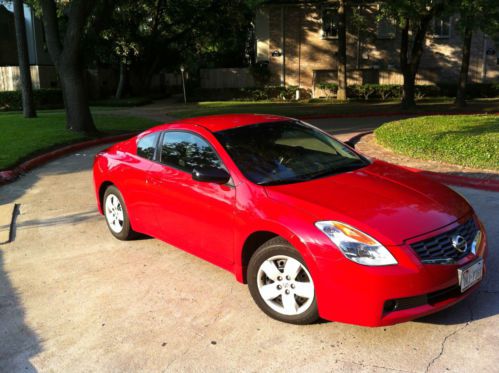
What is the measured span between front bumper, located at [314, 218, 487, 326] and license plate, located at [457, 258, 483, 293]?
6 centimetres

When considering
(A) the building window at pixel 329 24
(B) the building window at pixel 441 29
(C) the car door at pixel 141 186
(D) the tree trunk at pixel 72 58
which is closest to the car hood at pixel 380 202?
(C) the car door at pixel 141 186

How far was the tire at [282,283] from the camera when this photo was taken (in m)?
3.68

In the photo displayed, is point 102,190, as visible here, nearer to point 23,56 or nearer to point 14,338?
point 14,338

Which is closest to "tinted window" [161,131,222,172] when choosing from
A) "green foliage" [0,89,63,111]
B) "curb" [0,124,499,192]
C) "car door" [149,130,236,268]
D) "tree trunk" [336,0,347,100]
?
"car door" [149,130,236,268]

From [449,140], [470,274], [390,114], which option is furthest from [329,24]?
[470,274]

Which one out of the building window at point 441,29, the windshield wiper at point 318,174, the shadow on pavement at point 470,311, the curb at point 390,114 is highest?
the building window at point 441,29

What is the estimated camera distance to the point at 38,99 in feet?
95.5

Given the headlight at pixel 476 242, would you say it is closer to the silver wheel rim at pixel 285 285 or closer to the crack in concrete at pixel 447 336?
the crack in concrete at pixel 447 336

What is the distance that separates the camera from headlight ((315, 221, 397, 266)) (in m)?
3.38

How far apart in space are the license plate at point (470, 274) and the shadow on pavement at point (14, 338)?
301 centimetres

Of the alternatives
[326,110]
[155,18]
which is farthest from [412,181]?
[155,18]

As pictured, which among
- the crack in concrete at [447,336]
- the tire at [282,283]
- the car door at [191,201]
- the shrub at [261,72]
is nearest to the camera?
the crack in concrete at [447,336]

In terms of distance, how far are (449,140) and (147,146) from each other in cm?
767

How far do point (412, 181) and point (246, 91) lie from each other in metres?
29.6
